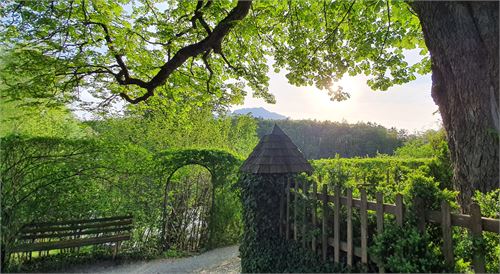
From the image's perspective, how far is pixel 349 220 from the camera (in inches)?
130

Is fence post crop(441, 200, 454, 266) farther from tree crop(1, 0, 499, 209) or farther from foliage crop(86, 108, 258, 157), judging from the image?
foliage crop(86, 108, 258, 157)

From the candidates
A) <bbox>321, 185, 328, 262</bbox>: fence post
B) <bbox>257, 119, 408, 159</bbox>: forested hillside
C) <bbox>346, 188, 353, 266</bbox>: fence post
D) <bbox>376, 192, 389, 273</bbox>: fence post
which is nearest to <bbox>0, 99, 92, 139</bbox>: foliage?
<bbox>321, 185, 328, 262</bbox>: fence post

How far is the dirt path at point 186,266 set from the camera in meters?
5.77

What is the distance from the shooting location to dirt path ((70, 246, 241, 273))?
18.9ft

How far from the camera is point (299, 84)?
27.9 ft

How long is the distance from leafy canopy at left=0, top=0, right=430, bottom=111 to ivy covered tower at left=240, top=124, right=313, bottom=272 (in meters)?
2.77

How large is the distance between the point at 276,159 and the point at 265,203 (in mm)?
750

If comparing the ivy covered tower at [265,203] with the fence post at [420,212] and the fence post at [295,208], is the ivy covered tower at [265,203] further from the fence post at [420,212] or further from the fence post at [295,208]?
the fence post at [420,212]

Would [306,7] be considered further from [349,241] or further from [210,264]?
[210,264]

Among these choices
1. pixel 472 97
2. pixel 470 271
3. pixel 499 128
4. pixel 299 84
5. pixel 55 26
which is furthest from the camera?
pixel 299 84

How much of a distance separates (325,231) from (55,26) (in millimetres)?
5778

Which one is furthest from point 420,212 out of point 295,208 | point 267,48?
point 267,48

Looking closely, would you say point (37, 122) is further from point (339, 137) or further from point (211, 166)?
point (339, 137)

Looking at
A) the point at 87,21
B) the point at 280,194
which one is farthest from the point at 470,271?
the point at 87,21
